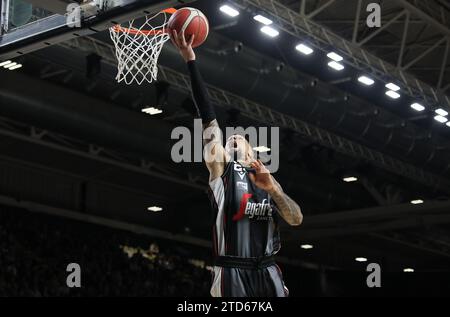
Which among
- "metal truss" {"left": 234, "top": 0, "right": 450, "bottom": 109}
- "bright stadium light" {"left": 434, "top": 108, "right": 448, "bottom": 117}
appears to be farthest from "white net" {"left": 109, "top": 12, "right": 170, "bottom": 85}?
"bright stadium light" {"left": 434, "top": 108, "right": 448, "bottom": 117}

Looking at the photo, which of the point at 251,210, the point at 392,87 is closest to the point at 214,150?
the point at 251,210

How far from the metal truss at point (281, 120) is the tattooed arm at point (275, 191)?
8.94 meters

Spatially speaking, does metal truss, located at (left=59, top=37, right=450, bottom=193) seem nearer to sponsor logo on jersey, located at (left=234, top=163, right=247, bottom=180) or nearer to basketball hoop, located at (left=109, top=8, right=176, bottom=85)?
basketball hoop, located at (left=109, top=8, right=176, bottom=85)

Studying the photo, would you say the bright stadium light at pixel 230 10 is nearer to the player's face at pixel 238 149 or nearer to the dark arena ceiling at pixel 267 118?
the dark arena ceiling at pixel 267 118

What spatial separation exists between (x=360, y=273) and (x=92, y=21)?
22232 millimetres

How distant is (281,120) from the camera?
17.5 m

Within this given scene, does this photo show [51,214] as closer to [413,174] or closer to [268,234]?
[413,174]

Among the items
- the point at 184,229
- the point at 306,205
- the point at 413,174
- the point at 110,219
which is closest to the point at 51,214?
the point at 110,219

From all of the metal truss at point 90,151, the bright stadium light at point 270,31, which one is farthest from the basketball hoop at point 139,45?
the metal truss at point 90,151

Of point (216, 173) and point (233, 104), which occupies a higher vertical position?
point (233, 104)

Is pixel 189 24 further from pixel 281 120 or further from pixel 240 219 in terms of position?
pixel 281 120

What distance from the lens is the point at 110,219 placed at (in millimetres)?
22594
